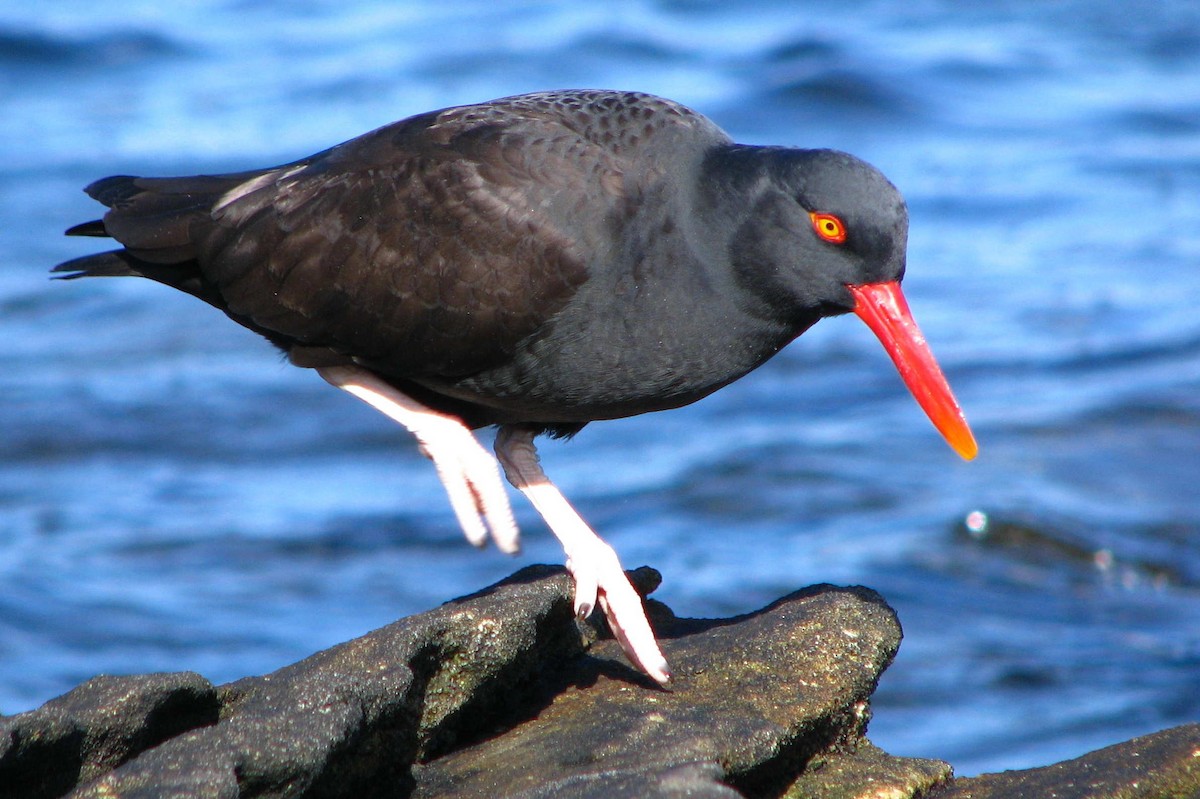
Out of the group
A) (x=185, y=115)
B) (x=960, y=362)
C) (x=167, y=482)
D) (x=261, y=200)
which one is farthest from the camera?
(x=185, y=115)

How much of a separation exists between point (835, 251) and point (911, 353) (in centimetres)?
44

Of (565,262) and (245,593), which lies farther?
(245,593)

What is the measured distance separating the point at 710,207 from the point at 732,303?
335 mm

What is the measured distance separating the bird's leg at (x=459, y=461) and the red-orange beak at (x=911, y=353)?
139cm

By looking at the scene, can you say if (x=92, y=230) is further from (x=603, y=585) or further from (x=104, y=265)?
(x=603, y=585)

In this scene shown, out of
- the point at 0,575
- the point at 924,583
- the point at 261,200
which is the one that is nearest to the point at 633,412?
the point at 261,200

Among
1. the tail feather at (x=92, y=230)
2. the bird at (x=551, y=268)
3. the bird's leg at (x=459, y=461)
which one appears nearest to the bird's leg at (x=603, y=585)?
the bird at (x=551, y=268)

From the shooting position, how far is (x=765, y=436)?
10547 mm

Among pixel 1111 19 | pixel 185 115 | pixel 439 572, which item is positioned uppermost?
pixel 185 115

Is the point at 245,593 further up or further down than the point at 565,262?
further down

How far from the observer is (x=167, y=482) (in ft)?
33.2

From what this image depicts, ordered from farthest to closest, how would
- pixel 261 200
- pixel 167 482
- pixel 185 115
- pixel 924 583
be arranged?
pixel 185 115 < pixel 167 482 < pixel 924 583 < pixel 261 200

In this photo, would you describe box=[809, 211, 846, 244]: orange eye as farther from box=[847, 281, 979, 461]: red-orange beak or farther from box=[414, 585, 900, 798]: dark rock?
box=[414, 585, 900, 798]: dark rock

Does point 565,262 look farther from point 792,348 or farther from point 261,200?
point 792,348
